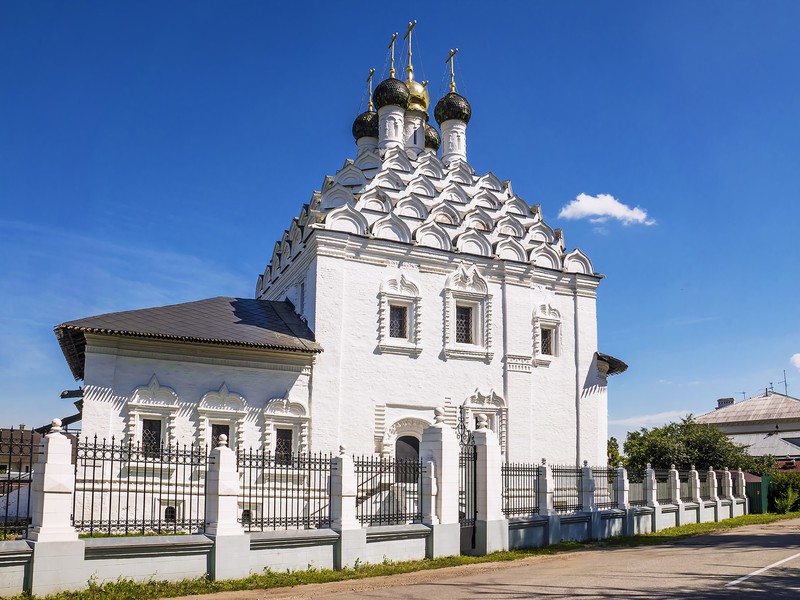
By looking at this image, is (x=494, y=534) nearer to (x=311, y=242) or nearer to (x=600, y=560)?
(x=600, y=560)

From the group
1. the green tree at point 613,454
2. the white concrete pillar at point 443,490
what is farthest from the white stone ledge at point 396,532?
the green tree at point 613,454

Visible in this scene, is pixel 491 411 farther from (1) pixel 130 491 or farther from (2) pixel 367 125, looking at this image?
(2) pixel 367 125

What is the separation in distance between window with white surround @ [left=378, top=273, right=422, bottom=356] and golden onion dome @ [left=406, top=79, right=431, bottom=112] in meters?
7.90

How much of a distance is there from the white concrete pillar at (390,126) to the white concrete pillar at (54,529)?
16299 millimetres

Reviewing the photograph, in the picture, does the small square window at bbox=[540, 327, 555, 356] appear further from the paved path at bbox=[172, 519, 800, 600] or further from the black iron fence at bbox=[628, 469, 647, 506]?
the paved path at bbox=[172, 519, 800, 600]

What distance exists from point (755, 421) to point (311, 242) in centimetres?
3327

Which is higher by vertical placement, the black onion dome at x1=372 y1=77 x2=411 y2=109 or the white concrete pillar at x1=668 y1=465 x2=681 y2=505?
the black onion dome at x1=372 y1=77 x2=411 y2=109

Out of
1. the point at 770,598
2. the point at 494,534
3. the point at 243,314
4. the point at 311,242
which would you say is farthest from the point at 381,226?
the point at 770,598

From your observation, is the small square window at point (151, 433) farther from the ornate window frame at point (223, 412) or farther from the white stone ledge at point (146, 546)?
the white stone ledge at point (146, 546)

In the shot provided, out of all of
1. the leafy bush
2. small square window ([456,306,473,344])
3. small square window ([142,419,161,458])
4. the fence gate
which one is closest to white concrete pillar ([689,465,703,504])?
the leafy bush

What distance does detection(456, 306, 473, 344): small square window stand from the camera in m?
20.6

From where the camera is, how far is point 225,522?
990cm

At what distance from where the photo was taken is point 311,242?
19.3m

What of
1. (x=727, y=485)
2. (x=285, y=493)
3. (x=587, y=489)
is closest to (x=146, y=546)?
(x=285, y=493)
